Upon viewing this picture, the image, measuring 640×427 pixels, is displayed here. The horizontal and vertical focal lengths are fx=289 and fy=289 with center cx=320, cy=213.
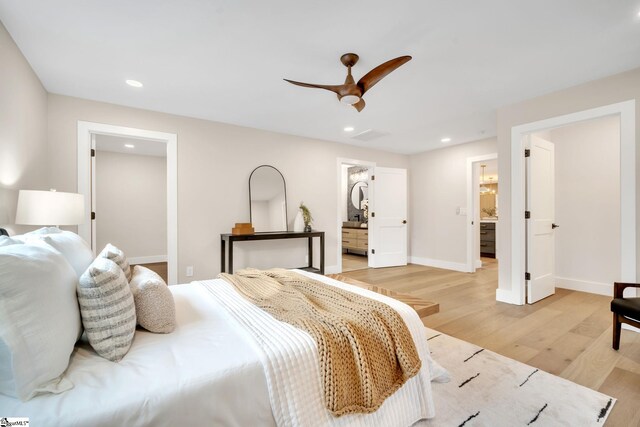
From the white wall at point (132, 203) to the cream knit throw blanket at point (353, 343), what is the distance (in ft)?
18.0

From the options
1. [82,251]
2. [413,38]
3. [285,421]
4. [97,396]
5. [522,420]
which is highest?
[413,38]

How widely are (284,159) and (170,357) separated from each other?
3796 millimetres

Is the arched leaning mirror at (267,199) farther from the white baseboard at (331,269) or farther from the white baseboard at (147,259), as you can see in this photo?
the white baseboard at (147,259)

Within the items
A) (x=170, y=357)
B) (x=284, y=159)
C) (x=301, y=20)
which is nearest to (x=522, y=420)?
(x=170, y=357)

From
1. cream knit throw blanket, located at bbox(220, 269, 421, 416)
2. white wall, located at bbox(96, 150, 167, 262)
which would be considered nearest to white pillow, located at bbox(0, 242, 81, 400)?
cream knit throw blanket, located at bbox(220, 269, 421, 416)

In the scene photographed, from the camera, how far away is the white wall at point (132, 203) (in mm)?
5688

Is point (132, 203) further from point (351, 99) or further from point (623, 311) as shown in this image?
point (623, 311)

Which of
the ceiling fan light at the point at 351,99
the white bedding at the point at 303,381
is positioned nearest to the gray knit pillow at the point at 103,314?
the white bedding at the point at 303,381

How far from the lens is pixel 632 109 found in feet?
8.49

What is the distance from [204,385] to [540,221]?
157 inches

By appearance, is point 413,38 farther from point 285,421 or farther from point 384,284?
point 384,284

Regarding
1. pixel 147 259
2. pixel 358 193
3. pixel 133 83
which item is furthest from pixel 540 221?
pixel 147 259

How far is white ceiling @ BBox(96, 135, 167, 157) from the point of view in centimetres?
490

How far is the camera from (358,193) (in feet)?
25.4
